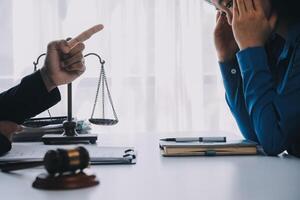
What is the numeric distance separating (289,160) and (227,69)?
20.3 inches

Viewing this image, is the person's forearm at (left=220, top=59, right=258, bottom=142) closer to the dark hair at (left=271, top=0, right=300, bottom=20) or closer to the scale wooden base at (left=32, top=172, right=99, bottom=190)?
the dark hair at (left=271, top=0, right=300, bottom=20)

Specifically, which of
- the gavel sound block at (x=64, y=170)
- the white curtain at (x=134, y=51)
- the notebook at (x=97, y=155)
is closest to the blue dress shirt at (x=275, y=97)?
the notebook at (x=97, y=155)

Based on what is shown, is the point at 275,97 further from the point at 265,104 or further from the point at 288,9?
the point at 288,9

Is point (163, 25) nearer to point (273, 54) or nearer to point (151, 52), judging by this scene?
point (151, 52)

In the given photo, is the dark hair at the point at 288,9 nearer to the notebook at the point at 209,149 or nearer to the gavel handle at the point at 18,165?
the notebook at the point at 209,149

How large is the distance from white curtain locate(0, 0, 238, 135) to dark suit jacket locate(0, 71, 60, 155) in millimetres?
1405

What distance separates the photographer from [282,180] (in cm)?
91

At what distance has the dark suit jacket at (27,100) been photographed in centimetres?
145

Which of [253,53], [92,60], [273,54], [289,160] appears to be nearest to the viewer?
[289,160]

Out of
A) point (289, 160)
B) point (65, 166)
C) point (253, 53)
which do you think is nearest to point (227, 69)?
point (253, 53)

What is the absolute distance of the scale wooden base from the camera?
0.81 meters

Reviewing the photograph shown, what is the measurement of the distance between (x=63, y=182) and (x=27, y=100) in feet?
2.29

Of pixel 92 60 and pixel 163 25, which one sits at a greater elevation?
pixel 163 25

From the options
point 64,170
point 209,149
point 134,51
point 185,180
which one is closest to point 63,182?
point 64,170
